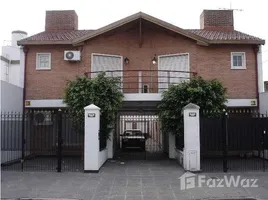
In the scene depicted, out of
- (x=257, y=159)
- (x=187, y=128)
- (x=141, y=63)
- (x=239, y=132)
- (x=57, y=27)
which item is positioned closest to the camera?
(x=187, y=128)

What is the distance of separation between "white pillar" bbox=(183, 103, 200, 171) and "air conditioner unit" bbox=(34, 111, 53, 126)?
24.2 ft

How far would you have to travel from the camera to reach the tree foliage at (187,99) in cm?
1388

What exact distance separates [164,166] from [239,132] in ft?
10.9

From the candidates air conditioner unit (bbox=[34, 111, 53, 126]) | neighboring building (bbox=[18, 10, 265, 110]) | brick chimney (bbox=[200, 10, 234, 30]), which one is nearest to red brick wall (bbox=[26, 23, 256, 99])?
neighboring building (bbox=[18, 10, 265, 110])

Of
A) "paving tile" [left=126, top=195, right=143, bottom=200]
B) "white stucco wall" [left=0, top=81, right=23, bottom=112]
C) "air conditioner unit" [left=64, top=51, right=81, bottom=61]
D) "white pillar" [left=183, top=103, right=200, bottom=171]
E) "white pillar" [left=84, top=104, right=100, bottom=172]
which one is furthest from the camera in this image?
"air conditioner unit" [left=64, top=51, right=81, bottom=61]

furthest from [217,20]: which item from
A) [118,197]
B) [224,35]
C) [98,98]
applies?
[118,197]

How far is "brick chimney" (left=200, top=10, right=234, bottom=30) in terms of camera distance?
20297 mm

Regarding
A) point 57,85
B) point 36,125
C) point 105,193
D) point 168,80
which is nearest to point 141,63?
point 168,80

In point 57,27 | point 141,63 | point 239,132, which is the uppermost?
point 57,27

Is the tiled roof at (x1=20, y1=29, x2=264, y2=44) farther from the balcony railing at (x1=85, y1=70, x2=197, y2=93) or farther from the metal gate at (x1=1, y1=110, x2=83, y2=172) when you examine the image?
the metal gate at (x1=1, y1=110, x2=83, y2=172)

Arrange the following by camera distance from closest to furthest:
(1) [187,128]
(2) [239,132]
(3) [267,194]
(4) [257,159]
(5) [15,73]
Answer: (3) [267,194] → (1) [187,128] → (2) [239,132] → (4) [257,159] → (5) [15,73]

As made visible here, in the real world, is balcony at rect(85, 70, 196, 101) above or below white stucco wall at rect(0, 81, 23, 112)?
above

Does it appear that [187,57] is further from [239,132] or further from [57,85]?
[57,85]

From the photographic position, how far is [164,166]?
1327 cm
